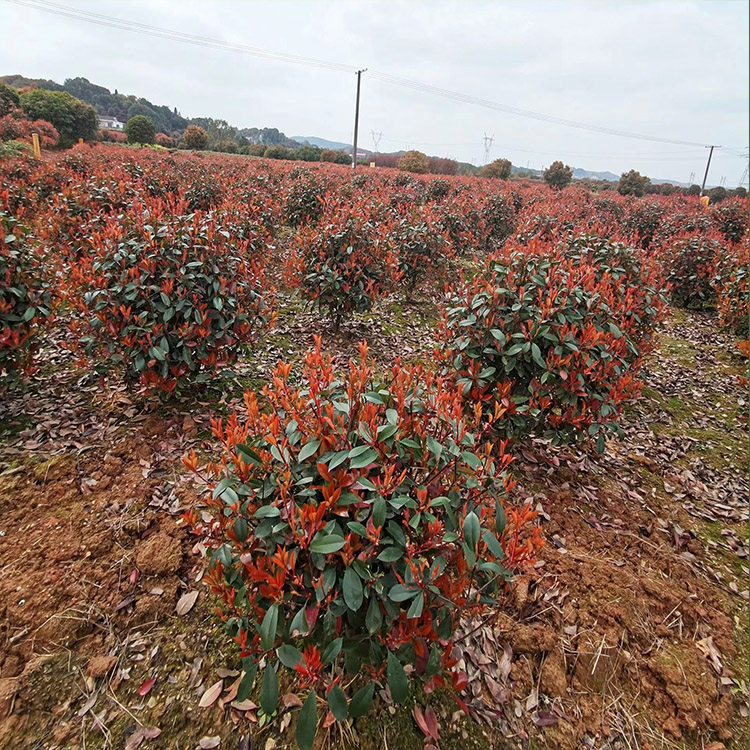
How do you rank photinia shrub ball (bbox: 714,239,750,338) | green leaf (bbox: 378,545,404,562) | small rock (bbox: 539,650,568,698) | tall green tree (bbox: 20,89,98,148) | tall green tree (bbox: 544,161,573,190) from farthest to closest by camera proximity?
tall green tree (bbox: 544,161,573,190) < tall green tree (bbox: 20,89,98,148) < photinia shrub ball (bbox: 714,239,750,338) < small rock (bbox: 539,650,568,698) < green leaf (bbox: 378,545,404,562)

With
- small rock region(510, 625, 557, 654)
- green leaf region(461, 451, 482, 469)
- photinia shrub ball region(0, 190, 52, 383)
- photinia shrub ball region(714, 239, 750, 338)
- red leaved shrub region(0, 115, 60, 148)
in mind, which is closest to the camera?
green leaf region(461, 451, 482, 469)

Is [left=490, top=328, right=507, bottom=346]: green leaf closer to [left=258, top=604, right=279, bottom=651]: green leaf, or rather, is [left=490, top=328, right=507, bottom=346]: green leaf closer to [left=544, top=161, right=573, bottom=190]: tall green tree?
[left=258, top=604, right=279, bottom=651]: green leaf

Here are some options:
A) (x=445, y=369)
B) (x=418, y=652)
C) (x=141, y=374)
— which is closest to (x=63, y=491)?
(x=141, y=374)

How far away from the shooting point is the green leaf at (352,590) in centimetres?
116

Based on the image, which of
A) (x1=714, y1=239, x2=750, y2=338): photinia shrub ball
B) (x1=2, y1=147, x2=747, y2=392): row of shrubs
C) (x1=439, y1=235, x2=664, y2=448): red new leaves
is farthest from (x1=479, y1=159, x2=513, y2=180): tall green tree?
(x1=439, y1=235, x2=664, y2=448): red new leaves

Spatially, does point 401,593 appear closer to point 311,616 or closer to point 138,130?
point 311,616

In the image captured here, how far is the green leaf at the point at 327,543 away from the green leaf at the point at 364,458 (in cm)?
20

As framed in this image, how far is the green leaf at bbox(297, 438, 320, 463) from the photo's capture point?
1305 millimetres

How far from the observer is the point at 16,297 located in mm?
2666

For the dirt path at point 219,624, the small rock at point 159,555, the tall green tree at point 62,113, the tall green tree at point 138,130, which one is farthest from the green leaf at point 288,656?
the tall green tree at point 138,130

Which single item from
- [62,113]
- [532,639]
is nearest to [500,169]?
[62,113]

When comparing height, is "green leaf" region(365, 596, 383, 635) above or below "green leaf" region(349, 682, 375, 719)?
above

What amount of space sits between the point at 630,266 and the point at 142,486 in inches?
192

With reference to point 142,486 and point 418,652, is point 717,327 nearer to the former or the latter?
point 418,652
